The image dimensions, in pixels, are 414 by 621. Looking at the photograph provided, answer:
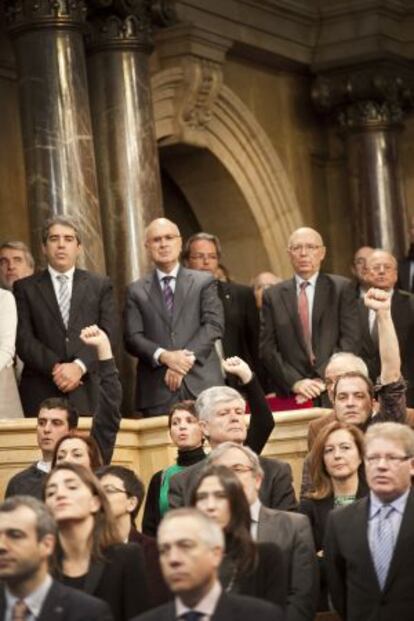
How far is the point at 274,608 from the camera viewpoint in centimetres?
661

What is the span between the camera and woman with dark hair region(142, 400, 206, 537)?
363 inches

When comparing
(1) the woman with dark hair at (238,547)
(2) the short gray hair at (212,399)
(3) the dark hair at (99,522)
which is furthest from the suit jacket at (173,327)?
(1) the woman with dark hair at (238,547)

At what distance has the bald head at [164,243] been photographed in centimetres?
1098

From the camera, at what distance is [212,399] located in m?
8.85

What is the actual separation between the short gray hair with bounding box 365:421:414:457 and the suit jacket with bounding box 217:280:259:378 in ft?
14.6

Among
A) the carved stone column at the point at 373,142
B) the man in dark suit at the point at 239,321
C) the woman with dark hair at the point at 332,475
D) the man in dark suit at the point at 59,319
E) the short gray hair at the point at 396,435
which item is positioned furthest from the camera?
the carved stone column at the point at 373,142

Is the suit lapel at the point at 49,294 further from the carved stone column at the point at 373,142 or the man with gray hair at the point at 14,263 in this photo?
the carved stone column at the point at 373,142

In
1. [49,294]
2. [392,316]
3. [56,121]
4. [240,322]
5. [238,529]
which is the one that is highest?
[56,121]

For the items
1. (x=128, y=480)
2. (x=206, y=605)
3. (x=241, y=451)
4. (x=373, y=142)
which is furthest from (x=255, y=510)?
(x=373, y=142)

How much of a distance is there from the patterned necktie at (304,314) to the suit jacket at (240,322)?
88 cm

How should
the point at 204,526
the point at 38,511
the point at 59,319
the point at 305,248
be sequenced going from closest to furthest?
the point at 204,526
the point at 38,511
the point at 59,319
the point at 305,248

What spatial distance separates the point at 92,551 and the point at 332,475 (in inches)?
66.1

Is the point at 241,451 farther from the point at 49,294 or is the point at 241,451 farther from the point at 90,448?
the point at 49,294

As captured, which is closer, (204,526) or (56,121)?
(204,526)
